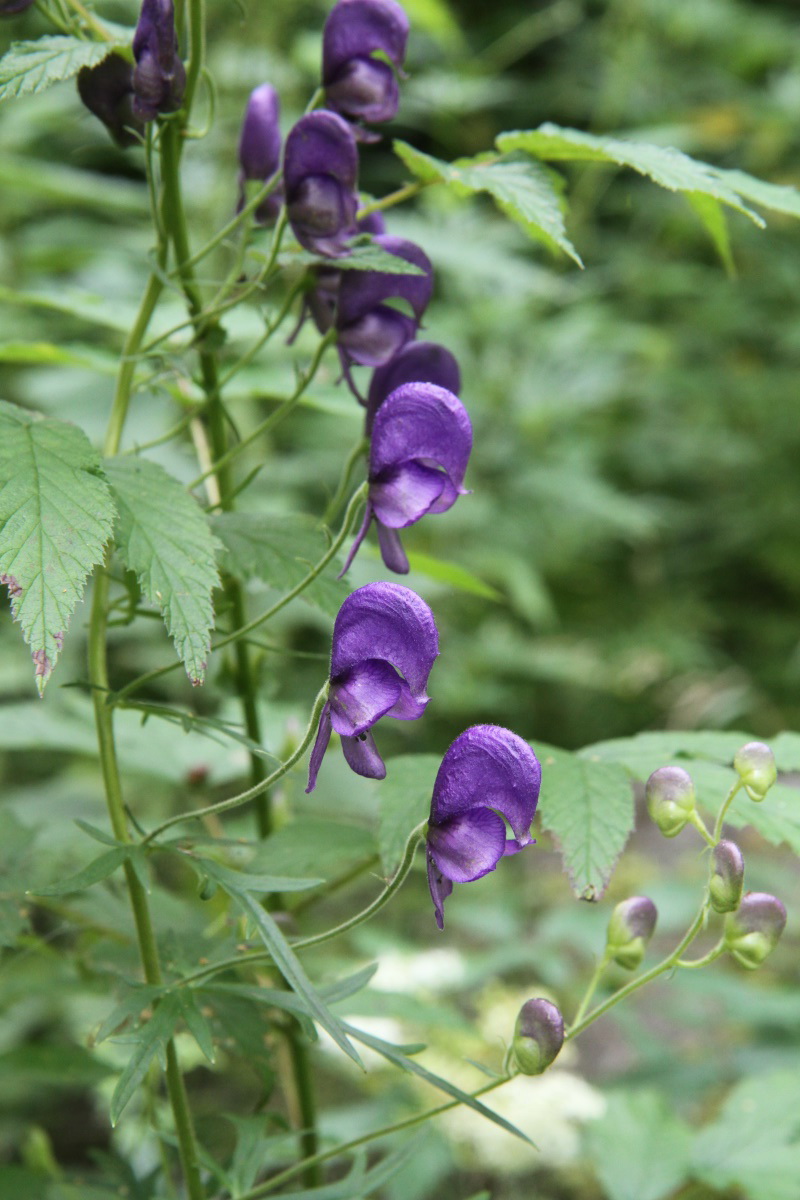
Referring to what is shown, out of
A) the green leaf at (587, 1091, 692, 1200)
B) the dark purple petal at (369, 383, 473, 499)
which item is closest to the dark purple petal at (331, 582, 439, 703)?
the dark purple petal at (369, 383, 473, 499)

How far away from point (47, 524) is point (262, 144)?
41cm

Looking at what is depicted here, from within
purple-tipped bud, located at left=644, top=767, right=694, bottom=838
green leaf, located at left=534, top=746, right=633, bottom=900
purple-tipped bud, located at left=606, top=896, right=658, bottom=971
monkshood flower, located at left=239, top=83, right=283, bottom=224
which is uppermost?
monkshood flower, located at left=239, top=83, right=283, bottom=224

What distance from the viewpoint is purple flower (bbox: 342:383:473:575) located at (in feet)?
2.10

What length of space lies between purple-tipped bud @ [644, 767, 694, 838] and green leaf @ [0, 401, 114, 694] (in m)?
0.34

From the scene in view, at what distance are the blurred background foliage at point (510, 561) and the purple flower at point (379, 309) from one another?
12 cm

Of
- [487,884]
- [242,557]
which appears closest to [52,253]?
[487,884]

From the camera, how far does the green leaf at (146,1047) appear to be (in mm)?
547

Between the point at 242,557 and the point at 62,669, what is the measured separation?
1.34 m

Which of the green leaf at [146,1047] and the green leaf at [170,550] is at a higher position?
the green leaf at [170,550]

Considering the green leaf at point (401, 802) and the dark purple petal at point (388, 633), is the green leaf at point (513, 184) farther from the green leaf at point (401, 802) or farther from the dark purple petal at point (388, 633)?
the green leaf at point (401, 802)

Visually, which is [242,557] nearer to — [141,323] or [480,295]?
[141,323]

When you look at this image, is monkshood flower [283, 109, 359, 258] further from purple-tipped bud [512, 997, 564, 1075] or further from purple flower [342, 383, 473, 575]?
purple-tipped bud [512, 997, 564, 1075]

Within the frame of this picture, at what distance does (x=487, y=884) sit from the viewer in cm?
221

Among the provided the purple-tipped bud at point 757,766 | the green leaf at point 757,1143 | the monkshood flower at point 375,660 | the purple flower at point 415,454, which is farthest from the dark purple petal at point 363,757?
the green leaf at point 757,1143
